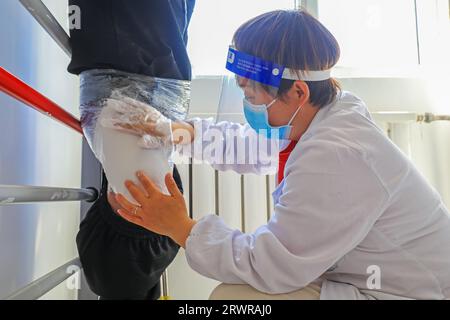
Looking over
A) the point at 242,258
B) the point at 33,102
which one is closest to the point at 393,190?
the point at 242,258

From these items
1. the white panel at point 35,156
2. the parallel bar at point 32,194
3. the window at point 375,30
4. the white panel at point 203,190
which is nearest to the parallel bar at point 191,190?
the white panel at point 203,190

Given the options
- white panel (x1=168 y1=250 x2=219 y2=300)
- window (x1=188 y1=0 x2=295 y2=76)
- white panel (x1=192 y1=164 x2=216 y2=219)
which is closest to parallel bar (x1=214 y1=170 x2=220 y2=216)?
white panel (x1=192 y1=164 x2=216 y2=219)

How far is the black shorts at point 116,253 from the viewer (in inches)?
28.6

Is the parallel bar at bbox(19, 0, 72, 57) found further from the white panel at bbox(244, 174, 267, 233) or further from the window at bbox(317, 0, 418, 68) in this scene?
the window at bbox(317, 0, 418, 68)

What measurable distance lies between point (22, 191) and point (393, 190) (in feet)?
1.75

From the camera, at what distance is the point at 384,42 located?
4.66 ft

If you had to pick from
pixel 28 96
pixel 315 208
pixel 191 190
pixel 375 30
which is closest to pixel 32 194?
pixel 28 96

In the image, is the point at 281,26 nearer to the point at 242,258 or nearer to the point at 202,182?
the point at 242,258

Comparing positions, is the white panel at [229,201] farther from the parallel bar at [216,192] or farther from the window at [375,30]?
the window at [375,30]

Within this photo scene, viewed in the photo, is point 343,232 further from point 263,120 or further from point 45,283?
point 45,283

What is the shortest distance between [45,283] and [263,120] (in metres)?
0.48

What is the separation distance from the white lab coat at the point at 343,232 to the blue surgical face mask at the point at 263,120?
0.31ft

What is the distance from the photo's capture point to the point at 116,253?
725 mm

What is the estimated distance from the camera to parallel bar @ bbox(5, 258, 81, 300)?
22.1 inches
